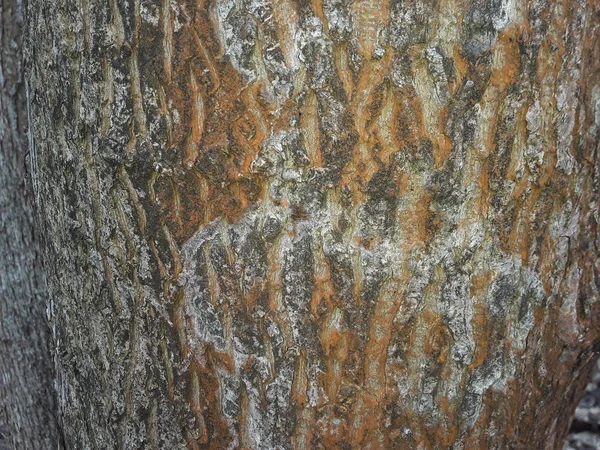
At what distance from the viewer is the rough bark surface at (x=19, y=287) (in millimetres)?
1823

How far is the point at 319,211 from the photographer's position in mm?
1242

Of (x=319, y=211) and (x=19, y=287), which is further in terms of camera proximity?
(x=19, y=287)

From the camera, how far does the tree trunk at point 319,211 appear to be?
3.90 ft

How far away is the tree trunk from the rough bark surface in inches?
17.5

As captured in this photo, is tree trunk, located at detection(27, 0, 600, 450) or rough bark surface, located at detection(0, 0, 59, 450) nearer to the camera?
tree trunk, located at detection(27, 0, 600, 450)

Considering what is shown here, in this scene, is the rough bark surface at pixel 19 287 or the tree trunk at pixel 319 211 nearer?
the tree trunk at pixel 319 211

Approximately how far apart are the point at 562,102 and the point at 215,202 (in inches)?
26.3

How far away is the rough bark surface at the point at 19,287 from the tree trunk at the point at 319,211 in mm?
443

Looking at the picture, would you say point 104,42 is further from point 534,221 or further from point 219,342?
point 534,221

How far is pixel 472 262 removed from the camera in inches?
51.1

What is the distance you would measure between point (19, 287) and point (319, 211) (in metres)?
1.12

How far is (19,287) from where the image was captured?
77.1 inches

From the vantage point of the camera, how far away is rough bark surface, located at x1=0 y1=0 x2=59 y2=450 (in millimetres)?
1823

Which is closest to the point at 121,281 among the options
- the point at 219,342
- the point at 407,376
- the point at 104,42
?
the point at 219,342
